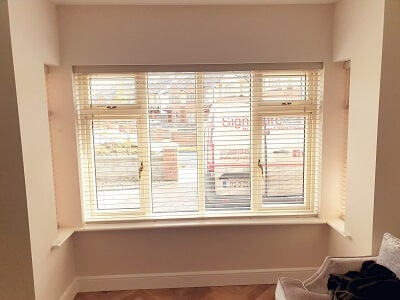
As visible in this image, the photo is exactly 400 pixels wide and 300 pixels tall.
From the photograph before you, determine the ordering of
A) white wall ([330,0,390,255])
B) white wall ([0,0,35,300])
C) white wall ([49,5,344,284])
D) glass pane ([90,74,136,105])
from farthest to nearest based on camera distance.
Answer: glass pane ([90,74,136,105]), white wall ([49,5,344,284]), white wall ([330,0,390,255]), white wall ([0,0,35,300])

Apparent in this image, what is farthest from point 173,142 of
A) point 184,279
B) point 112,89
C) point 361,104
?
point 361,104

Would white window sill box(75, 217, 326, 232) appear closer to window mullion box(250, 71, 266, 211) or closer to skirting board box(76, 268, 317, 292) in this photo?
window mullion box(250, 71, 266, 211)

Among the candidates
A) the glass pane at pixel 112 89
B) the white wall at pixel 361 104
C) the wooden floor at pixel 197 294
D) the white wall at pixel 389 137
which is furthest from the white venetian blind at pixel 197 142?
the white wall at pixel 389 137

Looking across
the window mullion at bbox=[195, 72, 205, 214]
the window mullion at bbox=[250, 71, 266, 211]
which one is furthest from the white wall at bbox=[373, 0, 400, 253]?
the window mullion at bbox=[195, 72, 205, 214]

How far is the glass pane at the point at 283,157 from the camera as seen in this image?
2885 millimetres

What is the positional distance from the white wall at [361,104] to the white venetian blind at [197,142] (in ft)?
1.37

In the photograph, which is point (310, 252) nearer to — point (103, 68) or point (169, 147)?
point (169, 147)

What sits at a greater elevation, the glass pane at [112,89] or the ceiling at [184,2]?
the ceiling at [184,2]

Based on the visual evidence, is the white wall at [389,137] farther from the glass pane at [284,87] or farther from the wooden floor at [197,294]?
the wooden floor at [197,294]

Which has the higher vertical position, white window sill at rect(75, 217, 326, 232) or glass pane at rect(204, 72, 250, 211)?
glass pane at rect(204, 72, 250, 211)

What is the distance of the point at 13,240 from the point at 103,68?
1465 millimetres

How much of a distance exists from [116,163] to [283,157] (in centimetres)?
151

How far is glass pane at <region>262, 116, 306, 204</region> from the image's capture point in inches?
114

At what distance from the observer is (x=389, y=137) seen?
6.95 ft
